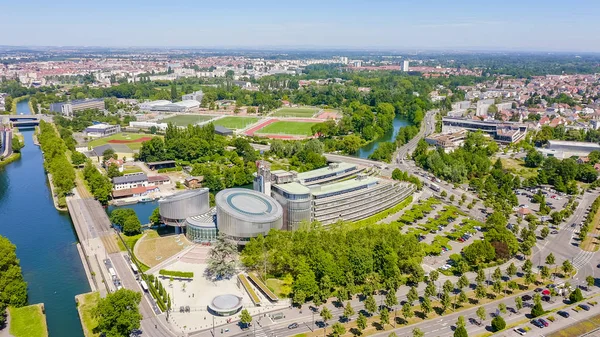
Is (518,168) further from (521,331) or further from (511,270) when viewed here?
(521,331)

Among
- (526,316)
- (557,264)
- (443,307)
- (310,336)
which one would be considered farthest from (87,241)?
(557,264)

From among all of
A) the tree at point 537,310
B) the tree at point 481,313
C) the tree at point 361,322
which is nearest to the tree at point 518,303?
the tree at point 537,310

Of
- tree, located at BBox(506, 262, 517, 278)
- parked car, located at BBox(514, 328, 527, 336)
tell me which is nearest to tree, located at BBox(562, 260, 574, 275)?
tree, located at BBox(506, 262, 517, 278)

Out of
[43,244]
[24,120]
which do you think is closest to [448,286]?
[43,244]

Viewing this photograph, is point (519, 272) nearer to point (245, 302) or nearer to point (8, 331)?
point (245, 302)

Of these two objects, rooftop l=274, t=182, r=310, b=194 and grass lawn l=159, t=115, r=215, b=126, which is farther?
grass lawn l=159, t=115, r=215, b=126

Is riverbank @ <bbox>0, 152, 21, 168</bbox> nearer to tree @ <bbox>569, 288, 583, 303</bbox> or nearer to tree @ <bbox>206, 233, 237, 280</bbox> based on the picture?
tree @ <bbox>206, 233, 237, 280</bbox>
